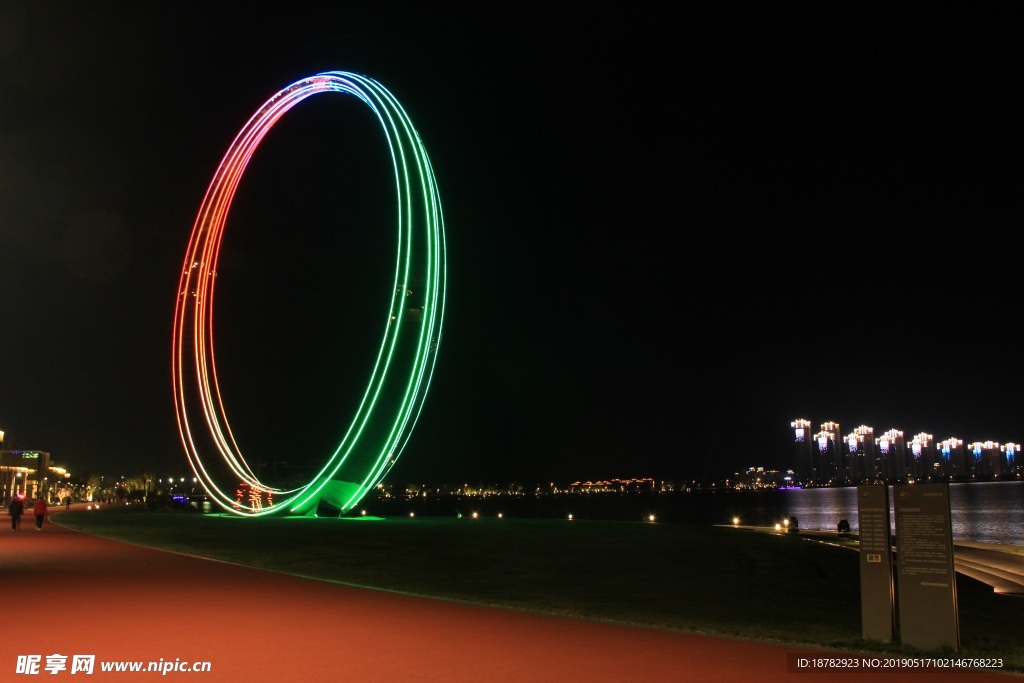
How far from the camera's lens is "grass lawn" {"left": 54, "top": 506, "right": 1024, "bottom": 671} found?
36.6 feet

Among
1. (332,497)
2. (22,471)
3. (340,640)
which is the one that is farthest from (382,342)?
(22,471)

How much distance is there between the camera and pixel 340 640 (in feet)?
29.7

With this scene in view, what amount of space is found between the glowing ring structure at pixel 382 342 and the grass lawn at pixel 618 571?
11.8ft

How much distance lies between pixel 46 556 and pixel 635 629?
13.7 m

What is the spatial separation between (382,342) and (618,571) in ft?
42.7

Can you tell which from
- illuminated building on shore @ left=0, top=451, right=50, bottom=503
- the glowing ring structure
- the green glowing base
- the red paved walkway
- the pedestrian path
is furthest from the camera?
illuminated building on shore @ left=0, top=451, right=50, bottom=503

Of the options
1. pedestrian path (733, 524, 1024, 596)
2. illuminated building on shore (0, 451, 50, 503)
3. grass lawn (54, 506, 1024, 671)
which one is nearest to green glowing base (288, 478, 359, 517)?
grass lawn (54, 506, 1024, 671)

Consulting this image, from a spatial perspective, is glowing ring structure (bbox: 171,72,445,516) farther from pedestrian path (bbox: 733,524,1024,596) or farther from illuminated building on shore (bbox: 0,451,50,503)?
illuminated building on shore (bbox: 0,451,50,503)

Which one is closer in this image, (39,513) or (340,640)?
(340,640)

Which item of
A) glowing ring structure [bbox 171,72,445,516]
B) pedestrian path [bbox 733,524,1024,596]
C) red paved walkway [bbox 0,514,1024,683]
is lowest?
pedestrian path [bbox 733,524,1024,596]

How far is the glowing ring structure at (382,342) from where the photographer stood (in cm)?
2744

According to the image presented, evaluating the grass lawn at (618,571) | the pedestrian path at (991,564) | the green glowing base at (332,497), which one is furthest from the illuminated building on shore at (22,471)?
the pedestrian path at (991,564)

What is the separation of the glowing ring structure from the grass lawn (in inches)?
141

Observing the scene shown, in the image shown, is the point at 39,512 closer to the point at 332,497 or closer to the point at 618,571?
the point at 332,497
